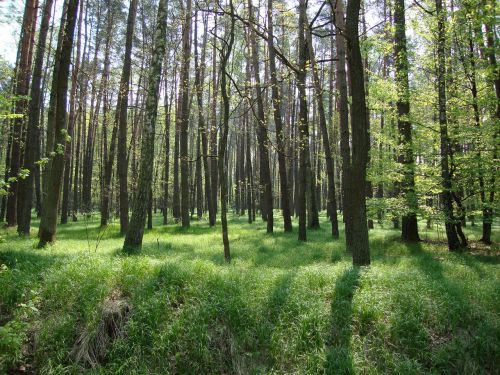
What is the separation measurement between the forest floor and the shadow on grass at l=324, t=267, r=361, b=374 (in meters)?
0.01

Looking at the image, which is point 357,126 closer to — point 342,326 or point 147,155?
point 342,326

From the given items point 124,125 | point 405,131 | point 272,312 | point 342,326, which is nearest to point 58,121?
point 124,125

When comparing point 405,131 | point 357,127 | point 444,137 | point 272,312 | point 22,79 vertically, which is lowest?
point 272,312

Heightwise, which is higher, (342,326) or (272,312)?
(272,312)

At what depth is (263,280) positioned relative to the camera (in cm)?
620

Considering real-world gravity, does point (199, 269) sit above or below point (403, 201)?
below

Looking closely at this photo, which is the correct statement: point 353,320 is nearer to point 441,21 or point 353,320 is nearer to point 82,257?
point 82,257

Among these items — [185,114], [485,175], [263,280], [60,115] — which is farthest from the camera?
[185,114]

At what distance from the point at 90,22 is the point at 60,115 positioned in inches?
681

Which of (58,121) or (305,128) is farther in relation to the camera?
(305,128)

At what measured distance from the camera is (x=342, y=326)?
16.6ft

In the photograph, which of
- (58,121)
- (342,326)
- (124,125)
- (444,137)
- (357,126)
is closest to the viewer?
(342,326)

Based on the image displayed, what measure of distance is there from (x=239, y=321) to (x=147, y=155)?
17.3 ft

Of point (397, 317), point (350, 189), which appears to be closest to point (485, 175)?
point (350, 189)
